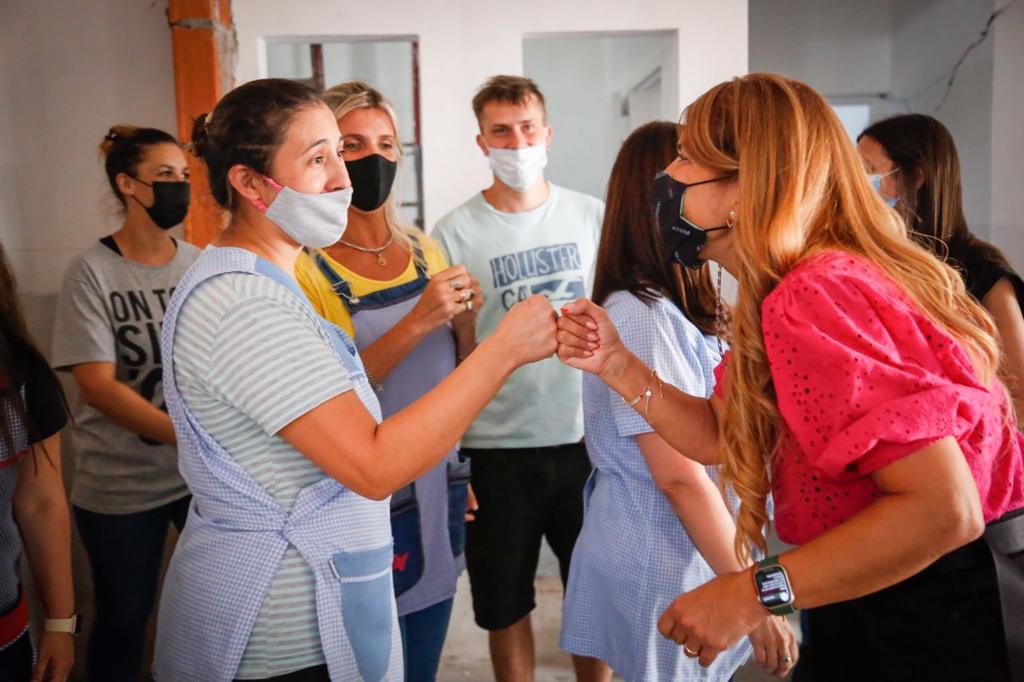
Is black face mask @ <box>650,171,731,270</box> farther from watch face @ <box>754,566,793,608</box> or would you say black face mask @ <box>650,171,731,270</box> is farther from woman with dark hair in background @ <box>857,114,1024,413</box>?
woman with dark hair in background @ <box>857,114,1024,413</box>

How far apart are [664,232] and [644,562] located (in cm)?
68

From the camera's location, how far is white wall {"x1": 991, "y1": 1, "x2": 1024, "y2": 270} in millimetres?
4391

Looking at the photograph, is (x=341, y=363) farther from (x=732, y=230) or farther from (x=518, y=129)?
(x=518, y=129)

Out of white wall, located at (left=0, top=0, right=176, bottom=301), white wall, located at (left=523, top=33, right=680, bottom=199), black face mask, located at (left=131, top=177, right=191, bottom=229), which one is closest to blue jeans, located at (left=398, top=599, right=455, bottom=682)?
black face mask, located at (left=131, top=177, right=191, bottom=229)

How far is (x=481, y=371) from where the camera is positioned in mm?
1396

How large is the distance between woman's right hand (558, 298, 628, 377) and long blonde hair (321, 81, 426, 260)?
2.54 feet

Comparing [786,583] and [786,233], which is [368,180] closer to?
[786,233]

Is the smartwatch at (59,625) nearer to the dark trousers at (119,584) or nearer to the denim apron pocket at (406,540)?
the denim apron pocket at (406,540)

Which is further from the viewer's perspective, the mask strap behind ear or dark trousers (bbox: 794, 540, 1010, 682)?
the mask strap behind ear

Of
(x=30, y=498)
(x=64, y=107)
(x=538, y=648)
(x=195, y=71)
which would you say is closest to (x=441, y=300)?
(x=30, y=498)

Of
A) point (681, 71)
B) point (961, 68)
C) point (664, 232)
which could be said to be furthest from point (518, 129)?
point (961, 68)

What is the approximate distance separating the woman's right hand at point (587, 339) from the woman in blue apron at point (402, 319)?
1.51 feet

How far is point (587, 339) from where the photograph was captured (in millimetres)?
1599

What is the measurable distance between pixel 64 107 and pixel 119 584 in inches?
74.3
